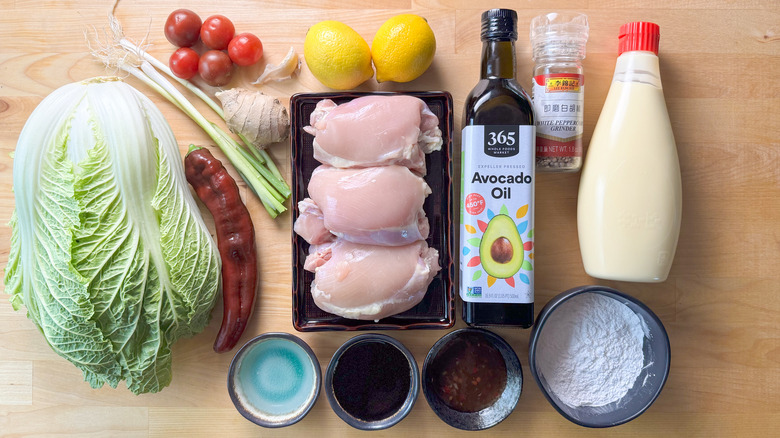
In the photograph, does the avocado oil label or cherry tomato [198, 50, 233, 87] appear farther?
cherry tomato [198, 50, 233, 87]

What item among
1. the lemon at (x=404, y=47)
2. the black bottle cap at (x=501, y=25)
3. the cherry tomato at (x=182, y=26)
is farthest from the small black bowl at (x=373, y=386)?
the cherry tomato at (x=182, y=26)

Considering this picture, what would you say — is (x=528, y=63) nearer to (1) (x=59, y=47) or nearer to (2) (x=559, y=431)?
(2) (x=559, y=431)

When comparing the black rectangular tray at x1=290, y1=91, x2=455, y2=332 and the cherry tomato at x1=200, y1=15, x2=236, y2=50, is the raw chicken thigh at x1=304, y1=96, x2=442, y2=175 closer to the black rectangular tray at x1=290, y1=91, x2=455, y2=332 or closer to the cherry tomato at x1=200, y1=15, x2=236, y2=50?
the black rectangular tray at x1=290, y1=91, x2=455, y2=332

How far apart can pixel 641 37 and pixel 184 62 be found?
1147 mm

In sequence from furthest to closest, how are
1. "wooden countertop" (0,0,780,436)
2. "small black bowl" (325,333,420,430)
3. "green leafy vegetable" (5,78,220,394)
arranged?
1. "wooden countertop" (0,0,780,436)
2. "small black bowl" (325,333,420,430)
3. "green leafy vegetable" (5,78,220,394)

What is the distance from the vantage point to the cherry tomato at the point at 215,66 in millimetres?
1238

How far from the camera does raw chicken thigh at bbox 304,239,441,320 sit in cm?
117

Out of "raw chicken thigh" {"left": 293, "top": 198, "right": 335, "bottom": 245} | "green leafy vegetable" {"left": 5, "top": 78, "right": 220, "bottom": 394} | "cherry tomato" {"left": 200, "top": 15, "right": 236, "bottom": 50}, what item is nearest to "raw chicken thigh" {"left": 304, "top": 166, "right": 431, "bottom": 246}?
"raw chicken thigh" {"left": 293, "top": 198, "right": 335, "bottom": 245}

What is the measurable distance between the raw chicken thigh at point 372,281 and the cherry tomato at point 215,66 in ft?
1.78

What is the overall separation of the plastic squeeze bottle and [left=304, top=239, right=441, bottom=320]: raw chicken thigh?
0.45m

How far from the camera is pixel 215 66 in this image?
1237mm

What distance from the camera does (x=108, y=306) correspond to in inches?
42.9

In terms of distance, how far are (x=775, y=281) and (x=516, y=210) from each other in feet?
2.59

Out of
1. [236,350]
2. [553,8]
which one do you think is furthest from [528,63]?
[236,350]
